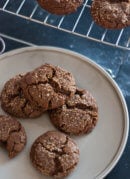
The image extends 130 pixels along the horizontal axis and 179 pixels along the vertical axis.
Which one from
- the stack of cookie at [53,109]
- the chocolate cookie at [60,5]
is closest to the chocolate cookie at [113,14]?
the chocolate cookie at [60,5]

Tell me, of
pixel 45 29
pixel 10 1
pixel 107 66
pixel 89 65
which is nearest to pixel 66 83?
pixel 89 65

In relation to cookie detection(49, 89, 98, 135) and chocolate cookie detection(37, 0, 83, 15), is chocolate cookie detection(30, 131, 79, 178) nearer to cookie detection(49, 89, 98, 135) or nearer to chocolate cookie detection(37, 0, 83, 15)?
cookie detection(49, 89, 98, 135)

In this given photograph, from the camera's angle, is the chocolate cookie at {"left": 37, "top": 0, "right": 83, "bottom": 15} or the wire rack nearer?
the chocolate cookie at {"left": 37, "top": 0, "right": 83, "bottom": 15}

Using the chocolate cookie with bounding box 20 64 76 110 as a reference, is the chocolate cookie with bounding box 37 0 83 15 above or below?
above

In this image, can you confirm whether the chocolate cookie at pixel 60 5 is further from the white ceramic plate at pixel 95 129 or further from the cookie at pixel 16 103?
the cookie at pixel 16 103

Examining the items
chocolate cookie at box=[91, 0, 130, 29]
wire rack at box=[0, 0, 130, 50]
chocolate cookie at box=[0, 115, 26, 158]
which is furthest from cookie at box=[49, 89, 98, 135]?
wire rack at box=[0, 0, 130, 50]

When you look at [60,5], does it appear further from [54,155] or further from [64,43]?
[54,155]
